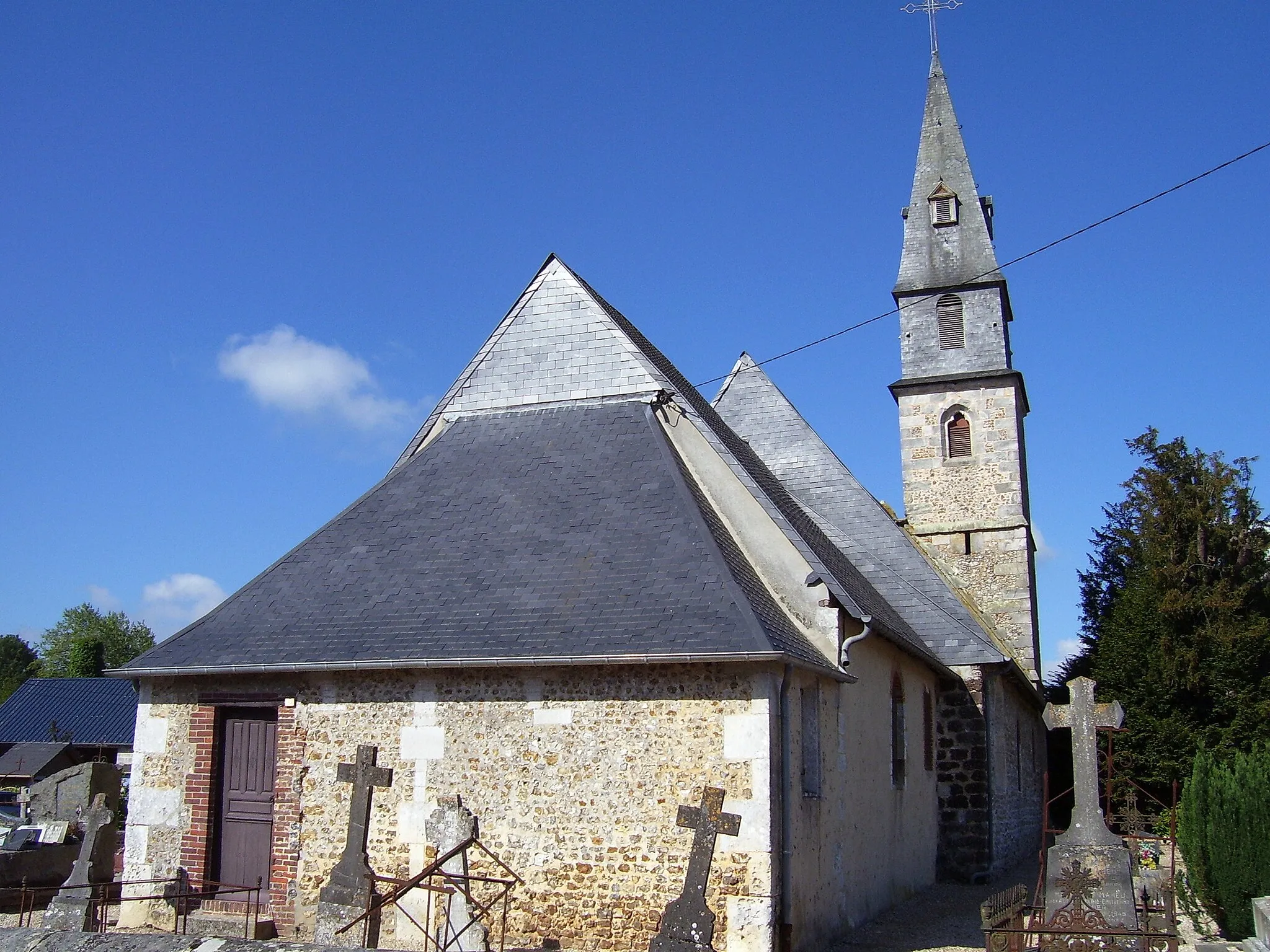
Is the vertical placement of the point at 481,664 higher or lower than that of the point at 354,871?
higher

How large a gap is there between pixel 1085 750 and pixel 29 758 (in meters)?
27.5

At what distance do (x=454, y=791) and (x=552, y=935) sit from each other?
151cm

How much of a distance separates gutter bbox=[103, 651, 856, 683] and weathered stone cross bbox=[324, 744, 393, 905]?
2.62 feet

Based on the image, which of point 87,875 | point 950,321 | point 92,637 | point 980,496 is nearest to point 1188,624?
point 980,496

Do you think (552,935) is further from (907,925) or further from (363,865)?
(907,925)

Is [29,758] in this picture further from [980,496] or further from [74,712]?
[980,496]

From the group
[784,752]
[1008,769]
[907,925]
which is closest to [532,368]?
[784,752]

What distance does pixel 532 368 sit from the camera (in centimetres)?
1402

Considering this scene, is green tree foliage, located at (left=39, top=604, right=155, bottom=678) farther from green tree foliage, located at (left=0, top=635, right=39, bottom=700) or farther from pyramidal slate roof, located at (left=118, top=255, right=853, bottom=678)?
pyramidal slate roof, located at (left=118, top=255, right=853, bottom=678)

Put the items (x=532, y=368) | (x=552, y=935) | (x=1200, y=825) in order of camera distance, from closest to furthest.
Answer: (x=552, y=935)
(x=1200, y=825)
(x=532, y=368)

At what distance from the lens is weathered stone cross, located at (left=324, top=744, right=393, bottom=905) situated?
9.53 meters

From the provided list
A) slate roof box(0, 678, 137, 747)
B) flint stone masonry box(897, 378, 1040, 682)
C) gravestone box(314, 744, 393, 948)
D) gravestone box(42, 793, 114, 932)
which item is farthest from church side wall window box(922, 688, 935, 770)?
slate roof box(0, 678, 137, 747)

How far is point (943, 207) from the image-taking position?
23.5m

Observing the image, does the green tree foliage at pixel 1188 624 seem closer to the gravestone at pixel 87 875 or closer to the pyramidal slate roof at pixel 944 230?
the pyramidal slate roof at pixel 944 230
